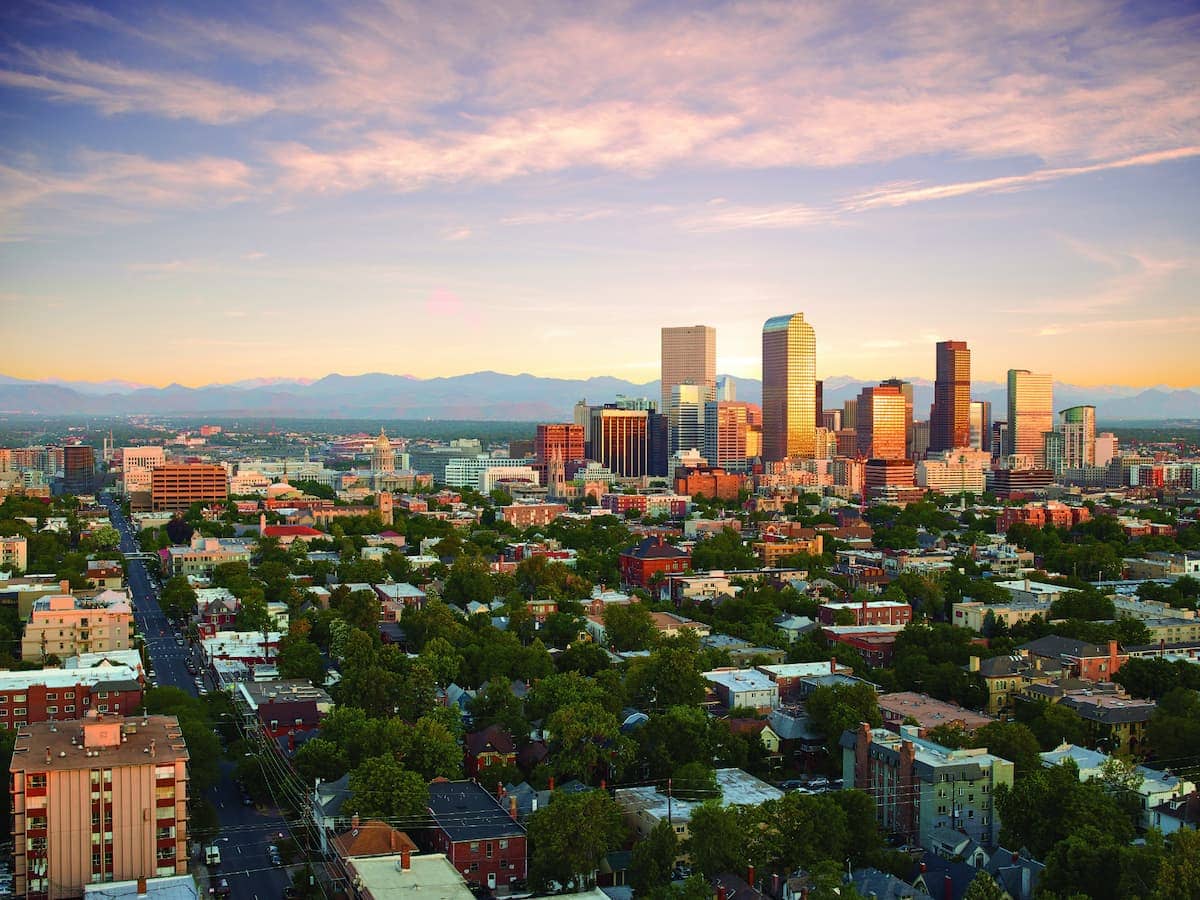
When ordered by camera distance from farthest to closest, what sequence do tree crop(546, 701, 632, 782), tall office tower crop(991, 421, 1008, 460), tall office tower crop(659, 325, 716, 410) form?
tall office tower crop(659, 325, 716, 410), tall office tower crop(991, 421, 1008, 460), tree crop(546, 701, 632, 782)

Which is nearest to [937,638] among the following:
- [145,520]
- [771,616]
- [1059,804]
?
[771,616]

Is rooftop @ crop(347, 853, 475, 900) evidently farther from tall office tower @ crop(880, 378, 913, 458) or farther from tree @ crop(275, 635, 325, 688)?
tall office tower @ crop(880, 378, 913, 458)

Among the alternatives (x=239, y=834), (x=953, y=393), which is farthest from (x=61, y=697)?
(x=953, y=393)

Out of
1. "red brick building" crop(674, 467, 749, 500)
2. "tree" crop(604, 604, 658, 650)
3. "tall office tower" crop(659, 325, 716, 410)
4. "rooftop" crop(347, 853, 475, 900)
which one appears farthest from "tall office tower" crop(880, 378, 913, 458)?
"rooftop" crop(347, 853, 475, 900)

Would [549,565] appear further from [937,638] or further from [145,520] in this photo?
[145,520]

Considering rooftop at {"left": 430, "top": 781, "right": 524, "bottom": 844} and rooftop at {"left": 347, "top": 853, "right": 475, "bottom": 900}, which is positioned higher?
rooftop at {"left": 347, "top": 853, "right": 475, "bottom": 900}

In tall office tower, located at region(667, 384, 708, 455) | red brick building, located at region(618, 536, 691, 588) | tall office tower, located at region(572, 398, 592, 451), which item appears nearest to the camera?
red brick building, located at region(618, 536, 691, 588)

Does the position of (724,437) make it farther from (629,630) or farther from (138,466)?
(629,630)
